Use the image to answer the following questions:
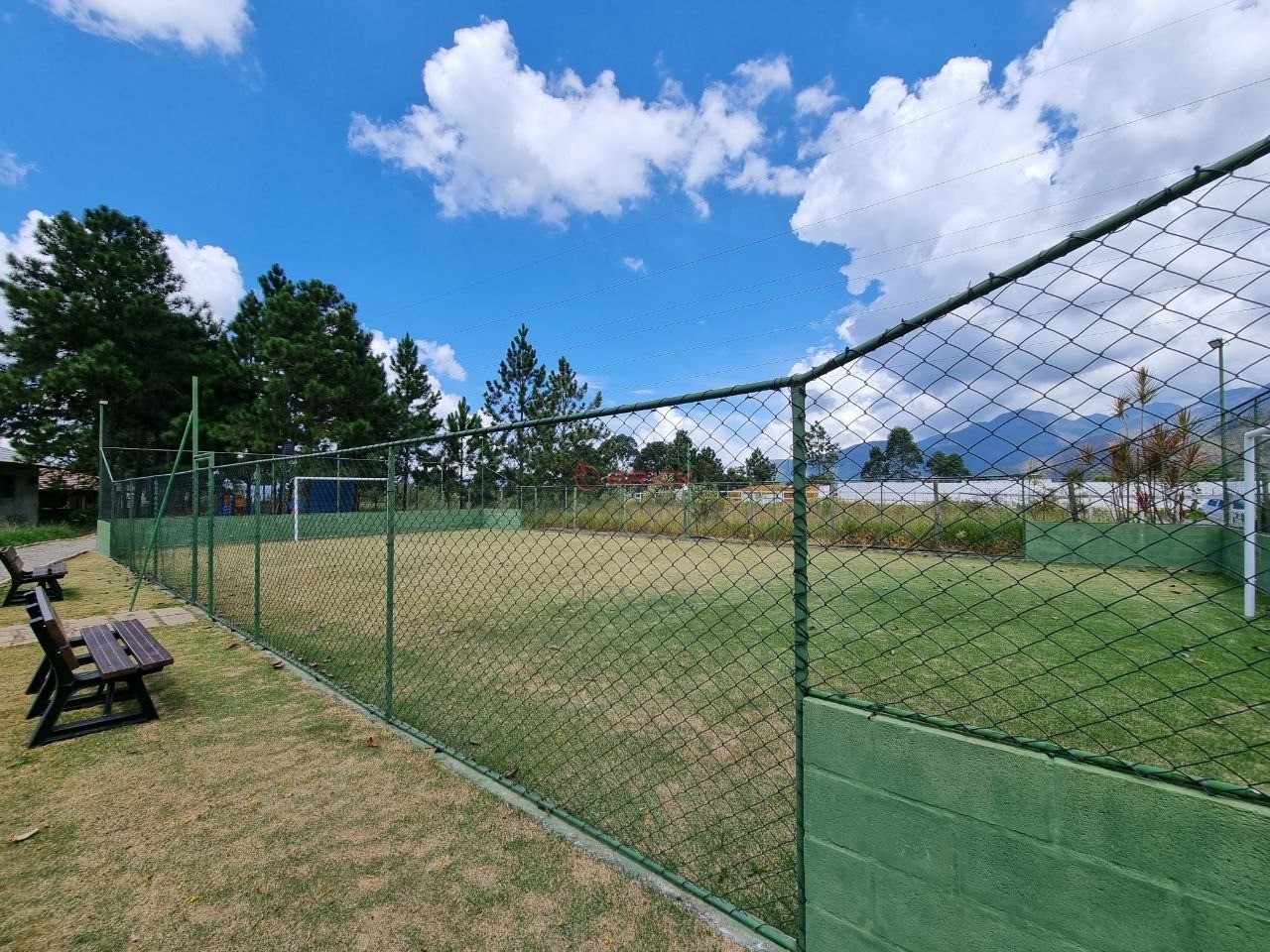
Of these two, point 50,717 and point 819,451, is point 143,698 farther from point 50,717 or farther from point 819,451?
point 819,451

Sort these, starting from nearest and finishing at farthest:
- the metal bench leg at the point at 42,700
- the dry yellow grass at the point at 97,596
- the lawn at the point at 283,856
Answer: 1. the lawn at the point at 283,856
2. the metal bench leg at the point at 42,700
3. the dry yellow grass at the point at 97,596

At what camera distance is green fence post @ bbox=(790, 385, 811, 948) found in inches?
66.6

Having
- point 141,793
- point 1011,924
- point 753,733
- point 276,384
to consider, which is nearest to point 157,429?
point 276,384

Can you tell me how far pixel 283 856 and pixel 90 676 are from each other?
211 cm

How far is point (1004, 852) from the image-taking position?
4.38 feet

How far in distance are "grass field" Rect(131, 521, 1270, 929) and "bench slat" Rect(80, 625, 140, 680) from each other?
1289 mm

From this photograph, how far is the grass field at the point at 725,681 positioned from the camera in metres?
2.49

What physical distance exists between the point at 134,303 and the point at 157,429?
5.22m

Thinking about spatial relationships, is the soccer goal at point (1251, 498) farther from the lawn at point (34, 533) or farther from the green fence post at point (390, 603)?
the lawn at point (34, 533)

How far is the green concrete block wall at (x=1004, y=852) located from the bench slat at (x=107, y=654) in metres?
3.77

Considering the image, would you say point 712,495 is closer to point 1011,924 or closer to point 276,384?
point 1011,924

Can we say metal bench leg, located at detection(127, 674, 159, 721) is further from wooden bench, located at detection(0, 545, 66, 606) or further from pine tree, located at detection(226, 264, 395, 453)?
pine tree, located at detection(226, 264, 395, 453)

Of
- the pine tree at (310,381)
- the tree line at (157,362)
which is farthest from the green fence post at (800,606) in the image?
the pine tree at (310,381)

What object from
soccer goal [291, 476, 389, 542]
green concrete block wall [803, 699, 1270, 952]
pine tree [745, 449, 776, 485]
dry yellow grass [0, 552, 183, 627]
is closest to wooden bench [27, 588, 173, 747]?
dry yellow grass [0, 552, 183, 627]
